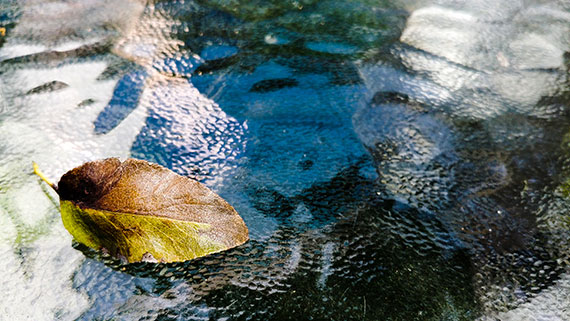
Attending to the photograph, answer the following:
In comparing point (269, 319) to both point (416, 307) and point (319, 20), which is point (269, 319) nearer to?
point (416, 307)

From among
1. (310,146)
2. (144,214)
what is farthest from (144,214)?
(310,146)

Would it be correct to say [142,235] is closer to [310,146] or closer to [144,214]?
[144,214]

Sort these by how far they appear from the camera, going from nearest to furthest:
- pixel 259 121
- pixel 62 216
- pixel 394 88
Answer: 1. pixel 62 216
2. pixel 259 121
3. pixel 394 88

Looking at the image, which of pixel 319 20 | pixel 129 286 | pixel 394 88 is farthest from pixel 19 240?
pixel 319 20
